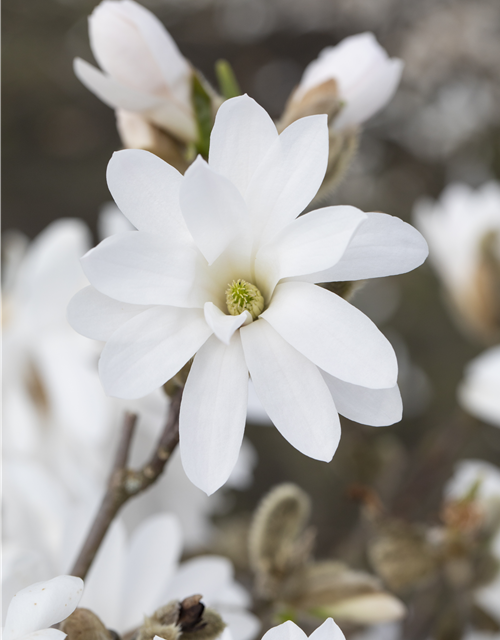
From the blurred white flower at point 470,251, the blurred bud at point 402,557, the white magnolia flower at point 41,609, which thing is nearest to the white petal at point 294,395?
the white magnolia flower at point 41,609

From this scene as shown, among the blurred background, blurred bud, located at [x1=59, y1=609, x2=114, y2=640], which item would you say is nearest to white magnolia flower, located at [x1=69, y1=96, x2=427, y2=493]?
blurred bud, located at [x1=59, y1=609, x2=114, y2=640]

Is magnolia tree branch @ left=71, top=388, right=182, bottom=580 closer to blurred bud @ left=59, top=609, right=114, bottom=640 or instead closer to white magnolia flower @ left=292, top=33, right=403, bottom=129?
blurred bud @ left=59, top=609, right=114, bottom=640

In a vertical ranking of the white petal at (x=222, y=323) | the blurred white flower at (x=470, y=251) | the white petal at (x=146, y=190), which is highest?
the blurred white flower at (x=470, y=251)

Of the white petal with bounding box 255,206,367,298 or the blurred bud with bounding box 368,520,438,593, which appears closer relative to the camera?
the white petal with bounding box 255,206,367,298

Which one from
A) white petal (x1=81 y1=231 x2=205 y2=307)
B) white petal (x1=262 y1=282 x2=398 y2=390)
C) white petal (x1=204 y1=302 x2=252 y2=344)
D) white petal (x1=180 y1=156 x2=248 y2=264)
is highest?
white petal (x1=180 y1=156 x2=248 y2=264)

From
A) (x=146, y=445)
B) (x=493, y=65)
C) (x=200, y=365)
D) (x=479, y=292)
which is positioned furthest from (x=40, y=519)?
(x=493, y=65)

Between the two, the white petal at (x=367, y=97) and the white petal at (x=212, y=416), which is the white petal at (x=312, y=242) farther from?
the white petal at (x=367, y=97)
